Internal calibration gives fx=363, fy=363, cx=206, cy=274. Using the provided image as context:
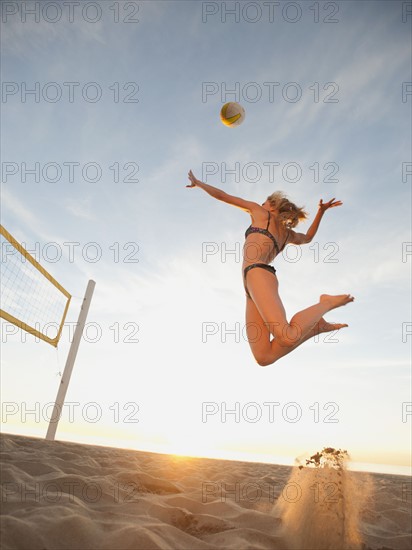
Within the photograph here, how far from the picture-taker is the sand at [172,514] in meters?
1.42

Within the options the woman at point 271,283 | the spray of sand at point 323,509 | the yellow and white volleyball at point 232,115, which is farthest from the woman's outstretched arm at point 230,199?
the spray of sand at point 323,509

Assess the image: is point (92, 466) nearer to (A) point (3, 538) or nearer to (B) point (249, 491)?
(B) point (249, 491)

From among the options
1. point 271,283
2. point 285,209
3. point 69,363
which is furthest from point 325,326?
point 69,363

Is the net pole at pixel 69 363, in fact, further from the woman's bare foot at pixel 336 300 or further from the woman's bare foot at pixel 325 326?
the woman's bare foot at pixel 336 300

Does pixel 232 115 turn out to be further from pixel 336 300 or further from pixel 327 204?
pixel 336 300

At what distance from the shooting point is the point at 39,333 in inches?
207

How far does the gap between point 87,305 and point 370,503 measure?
4898mm

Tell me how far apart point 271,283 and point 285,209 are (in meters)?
0.72

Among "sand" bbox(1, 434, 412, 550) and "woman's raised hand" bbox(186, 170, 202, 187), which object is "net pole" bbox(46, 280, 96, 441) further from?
"woman's raised hand" bbox(186, 170, 202, 187)

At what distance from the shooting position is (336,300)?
104 inches

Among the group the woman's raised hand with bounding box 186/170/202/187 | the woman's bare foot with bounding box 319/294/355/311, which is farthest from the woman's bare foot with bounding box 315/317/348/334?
the woman's raised hand with bounding box 186/170/202/187

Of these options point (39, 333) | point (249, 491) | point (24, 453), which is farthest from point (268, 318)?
point (39, 333)

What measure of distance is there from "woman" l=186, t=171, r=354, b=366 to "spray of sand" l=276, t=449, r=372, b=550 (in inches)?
29.6

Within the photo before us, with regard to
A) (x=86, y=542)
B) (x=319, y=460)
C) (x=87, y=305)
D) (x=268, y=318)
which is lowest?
(x=86, y=542)
